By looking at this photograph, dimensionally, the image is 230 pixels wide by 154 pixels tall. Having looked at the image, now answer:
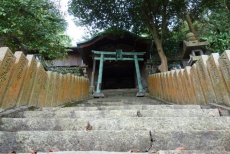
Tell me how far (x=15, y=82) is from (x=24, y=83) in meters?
0.23

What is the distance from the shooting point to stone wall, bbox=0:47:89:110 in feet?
6.57

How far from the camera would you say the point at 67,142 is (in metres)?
1.26

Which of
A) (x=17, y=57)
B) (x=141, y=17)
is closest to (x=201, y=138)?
(x=17, y=57)

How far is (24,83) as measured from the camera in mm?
2451

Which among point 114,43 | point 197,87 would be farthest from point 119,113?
point 114,43

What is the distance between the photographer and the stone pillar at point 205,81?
2541 millimetres

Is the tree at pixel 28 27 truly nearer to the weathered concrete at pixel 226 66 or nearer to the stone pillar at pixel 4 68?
the stone pillar at pixel 4 68

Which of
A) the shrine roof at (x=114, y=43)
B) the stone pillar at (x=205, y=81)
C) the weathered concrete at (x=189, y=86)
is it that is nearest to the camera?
the stone pillar at (x=205, y=81)

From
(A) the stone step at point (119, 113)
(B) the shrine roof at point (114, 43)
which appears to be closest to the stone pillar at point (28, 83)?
(A) the stone step at point (119, 113)

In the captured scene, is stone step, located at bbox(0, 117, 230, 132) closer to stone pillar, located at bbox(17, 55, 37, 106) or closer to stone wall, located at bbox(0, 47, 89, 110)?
stone wall, located at bbox(0, 47, 89, 110)

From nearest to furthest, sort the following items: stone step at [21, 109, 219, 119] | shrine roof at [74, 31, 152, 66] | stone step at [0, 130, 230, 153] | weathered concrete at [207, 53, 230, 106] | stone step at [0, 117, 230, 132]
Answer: stone step at [0, 130, 230, 153] → stone step at [0, 117, 230, 132] → stone step at [21, 109, 219, 119] → weathered concrete at [207, 53, 230, 106] → shrine roof at [74, 31, 152, 66]

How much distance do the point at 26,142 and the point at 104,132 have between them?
620mm

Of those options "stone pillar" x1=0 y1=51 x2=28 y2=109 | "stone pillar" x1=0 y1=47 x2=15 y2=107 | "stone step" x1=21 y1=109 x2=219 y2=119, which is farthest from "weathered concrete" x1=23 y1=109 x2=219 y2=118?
"stone pillar" x1=0 y1=47 x2=15 y2=107

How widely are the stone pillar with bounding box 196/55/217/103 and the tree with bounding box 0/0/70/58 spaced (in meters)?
5.85
